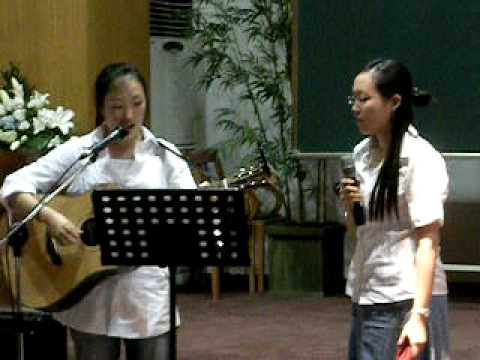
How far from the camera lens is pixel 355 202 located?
293 centimetres

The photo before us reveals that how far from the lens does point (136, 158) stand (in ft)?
10.8

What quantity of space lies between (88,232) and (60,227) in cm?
15

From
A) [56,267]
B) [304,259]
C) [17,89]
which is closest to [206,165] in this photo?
[304,259]

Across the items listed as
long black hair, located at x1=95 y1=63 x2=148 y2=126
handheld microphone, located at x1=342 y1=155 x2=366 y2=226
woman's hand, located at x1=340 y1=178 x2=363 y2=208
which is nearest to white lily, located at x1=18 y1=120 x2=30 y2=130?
long black hair, located at x1=95 y1=63 x2=148 y2=126

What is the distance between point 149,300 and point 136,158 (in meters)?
0.43

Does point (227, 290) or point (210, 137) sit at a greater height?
point (210, 137)

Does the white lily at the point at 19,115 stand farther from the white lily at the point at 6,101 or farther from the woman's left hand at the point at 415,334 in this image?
the woman's left hand at the point at 415,334

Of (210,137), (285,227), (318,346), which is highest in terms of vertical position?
(210,137)

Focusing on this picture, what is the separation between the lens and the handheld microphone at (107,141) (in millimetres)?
3148

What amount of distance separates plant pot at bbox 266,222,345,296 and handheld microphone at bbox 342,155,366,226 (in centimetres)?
377

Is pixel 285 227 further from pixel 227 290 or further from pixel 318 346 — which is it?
pixel 318 346

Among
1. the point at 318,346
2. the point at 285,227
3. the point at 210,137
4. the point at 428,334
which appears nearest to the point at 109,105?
the point at 428,334

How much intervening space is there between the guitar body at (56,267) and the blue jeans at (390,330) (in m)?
0.82

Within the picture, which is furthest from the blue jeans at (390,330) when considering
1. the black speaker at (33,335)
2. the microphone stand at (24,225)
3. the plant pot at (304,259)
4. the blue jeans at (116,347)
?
the plant pot at (304,259)
